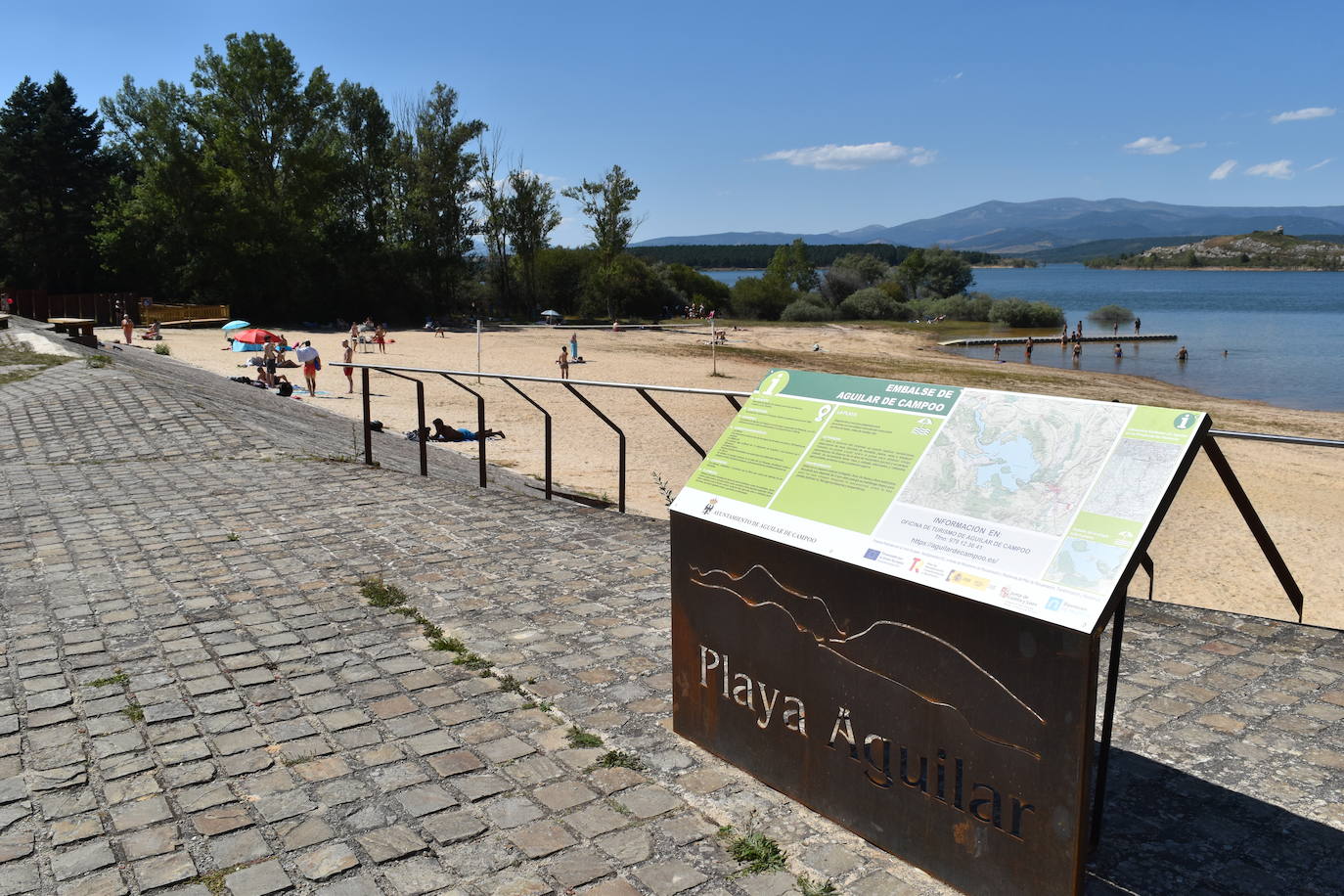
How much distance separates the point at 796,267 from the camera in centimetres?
10575

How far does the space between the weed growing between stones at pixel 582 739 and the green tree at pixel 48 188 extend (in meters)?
53.1

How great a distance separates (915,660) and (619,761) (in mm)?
1397

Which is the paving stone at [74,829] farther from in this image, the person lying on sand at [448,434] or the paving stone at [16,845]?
the person lying on sand at [448,434]

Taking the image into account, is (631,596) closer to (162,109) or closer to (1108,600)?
(1108,600)

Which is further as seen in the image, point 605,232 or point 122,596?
point 605,232

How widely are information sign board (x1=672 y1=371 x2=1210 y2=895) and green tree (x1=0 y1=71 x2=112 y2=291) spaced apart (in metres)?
53.6

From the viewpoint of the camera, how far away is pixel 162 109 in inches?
2037

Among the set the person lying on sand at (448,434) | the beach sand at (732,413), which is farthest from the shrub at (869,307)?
the person lying on sand at (448,434)

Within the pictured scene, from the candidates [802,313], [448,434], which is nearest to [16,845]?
[448,434]

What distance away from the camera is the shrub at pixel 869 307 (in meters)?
83.6

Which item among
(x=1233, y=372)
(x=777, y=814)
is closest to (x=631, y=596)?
(x=777, y=814)

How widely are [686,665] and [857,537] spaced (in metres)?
1.11

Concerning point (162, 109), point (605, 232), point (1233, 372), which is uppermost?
point (162, 109)

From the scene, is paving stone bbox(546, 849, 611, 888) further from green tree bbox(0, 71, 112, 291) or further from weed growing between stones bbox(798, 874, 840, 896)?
green tree bbox(0, 71, 112, 291)
